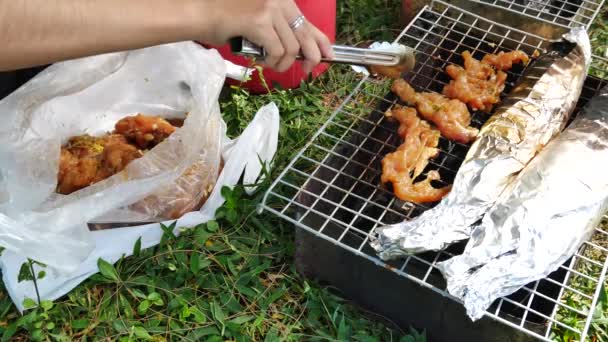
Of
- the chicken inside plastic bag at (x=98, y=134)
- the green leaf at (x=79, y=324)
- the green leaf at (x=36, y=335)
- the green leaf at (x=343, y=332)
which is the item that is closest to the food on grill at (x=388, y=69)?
the chicken inside plastic bag at (x=98, y=134)

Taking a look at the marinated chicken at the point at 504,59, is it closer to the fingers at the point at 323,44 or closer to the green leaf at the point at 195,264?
the fingers at the point at 323,44

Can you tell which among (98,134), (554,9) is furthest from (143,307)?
(554,9)

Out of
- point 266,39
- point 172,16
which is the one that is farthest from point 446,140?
point 172,16

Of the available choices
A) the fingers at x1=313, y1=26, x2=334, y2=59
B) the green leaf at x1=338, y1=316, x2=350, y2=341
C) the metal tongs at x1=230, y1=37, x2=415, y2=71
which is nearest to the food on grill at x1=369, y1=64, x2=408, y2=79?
the metal tongs at x1=230, y1=37, x2=415, y2=71

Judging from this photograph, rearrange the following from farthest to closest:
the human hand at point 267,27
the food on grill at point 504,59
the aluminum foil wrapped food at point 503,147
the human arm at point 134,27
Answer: the food on grill at point 504,59 → the aluminum foil wrapped food at point 503,147 → the human hand at point 267,27 → the human arm at point 134,27

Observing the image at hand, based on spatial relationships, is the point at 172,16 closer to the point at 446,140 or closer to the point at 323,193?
the point at 323,193

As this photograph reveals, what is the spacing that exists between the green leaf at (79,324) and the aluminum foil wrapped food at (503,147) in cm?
95

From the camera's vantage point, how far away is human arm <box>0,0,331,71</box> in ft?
5.12

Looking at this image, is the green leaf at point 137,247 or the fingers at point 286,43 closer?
the fingers at point 286,43

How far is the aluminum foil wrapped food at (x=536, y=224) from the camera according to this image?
1.92 metres

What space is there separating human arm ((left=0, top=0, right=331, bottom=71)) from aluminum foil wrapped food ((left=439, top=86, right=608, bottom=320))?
727 mm

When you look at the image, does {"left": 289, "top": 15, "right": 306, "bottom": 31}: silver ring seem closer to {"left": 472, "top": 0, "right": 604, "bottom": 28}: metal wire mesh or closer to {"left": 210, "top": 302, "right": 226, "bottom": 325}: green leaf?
{"left": 210, "top": 302, "right": 226, "bottom": 325}: green leaf

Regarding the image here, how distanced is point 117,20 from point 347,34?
2053 millimetres

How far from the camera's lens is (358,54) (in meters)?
2.12
